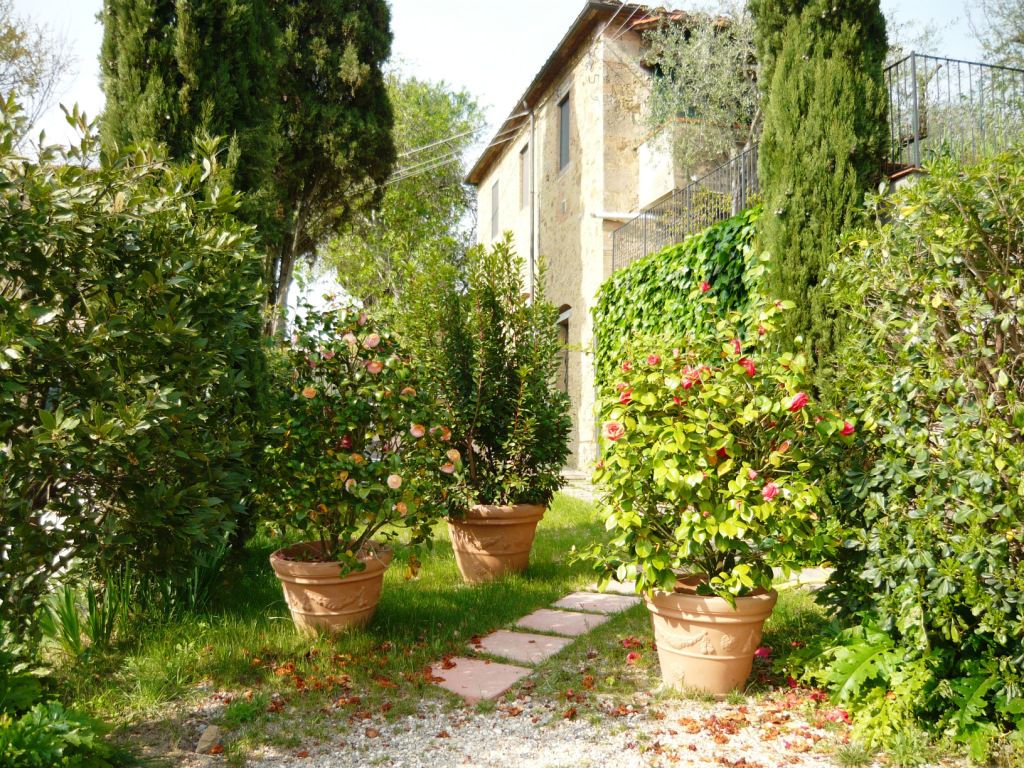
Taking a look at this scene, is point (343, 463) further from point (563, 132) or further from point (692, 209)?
point (563, 132)

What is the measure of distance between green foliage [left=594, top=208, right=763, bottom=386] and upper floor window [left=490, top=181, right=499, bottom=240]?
8.74 metres

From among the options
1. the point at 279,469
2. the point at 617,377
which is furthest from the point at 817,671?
the point at 279,469

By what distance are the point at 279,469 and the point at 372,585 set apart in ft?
2.61

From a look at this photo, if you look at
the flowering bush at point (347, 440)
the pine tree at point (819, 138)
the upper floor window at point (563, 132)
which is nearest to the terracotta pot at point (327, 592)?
the flowering bush at point (347, 440)

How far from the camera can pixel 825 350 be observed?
14.8 feet

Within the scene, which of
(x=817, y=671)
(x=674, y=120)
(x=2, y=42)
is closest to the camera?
(x=817, y=671)

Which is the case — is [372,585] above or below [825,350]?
below

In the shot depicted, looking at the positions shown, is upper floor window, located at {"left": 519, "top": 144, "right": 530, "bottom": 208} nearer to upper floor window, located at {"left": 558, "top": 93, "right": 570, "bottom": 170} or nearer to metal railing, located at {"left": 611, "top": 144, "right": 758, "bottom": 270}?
upper floor window, located at {"left": 558, "top": 93, "right": 570, "bottom": 170}

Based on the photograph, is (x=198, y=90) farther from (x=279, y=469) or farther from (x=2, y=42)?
(x=2, y=42)

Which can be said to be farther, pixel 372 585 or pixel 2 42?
pixel 2 42

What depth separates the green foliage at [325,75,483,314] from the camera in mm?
19641

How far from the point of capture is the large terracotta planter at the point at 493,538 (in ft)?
15.9

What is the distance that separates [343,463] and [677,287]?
5021mm

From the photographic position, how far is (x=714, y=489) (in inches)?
120
